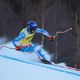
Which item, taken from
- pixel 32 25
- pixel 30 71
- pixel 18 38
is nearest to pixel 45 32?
pixel 32 25

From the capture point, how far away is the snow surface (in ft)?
9.57

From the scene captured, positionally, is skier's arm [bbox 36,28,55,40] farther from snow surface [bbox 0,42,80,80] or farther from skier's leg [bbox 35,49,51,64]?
snow surface [bbox 0,42,80,80]

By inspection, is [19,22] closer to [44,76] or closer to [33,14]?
[33,14]

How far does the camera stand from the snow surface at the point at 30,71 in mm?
2918

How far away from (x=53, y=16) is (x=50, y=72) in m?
0.69

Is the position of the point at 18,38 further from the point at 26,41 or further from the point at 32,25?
the point at 32,25

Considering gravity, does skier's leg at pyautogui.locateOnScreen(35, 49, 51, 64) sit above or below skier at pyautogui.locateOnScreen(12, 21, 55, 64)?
below

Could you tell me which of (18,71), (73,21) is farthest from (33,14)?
(18,71)

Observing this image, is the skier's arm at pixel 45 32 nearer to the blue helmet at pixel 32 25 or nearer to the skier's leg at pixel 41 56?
the blue helmet at pixel 32 25

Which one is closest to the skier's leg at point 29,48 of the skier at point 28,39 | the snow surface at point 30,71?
the skier at point 28,39

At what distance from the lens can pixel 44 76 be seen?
291 centimetres

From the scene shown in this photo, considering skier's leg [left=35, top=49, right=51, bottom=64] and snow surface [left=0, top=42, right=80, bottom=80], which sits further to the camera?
skier's leg [left=35, top=49, right=51, bottom=64]

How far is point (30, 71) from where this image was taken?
3012mm

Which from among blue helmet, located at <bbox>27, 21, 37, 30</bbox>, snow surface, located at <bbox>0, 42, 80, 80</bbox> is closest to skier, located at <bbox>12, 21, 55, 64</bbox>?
blue helmet, located at <bbox>27, 21, 37, 30</bbox>
